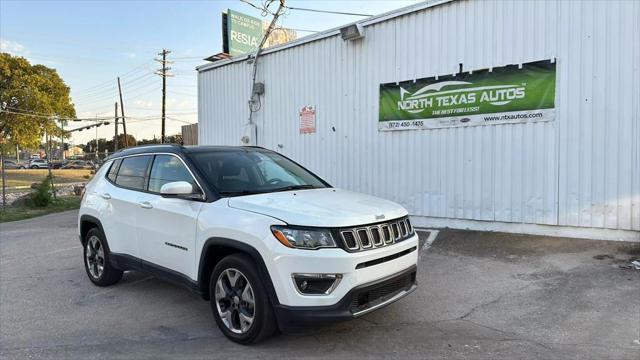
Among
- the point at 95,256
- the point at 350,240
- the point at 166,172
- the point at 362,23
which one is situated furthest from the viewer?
the point at 362,23

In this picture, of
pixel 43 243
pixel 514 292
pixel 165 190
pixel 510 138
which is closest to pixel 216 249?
pixel 165 190

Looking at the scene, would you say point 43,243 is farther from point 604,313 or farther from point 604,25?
point 604,25

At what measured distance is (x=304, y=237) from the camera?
3785 mm

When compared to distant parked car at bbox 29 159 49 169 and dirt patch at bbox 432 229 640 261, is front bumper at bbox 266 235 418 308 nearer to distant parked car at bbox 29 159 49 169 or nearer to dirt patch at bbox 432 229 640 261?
dirt patch at bbox 432 229 640 261

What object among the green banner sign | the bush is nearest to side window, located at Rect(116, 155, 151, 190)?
the bush

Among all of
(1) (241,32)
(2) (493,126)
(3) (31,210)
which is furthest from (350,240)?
(1) (241,32)

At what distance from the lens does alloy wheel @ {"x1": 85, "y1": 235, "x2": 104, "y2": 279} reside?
6.11 meters

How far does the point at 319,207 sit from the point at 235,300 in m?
1.08

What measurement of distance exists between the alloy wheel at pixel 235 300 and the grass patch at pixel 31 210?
40.2ft

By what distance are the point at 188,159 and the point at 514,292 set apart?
3.82 m

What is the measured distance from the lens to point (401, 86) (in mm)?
9141

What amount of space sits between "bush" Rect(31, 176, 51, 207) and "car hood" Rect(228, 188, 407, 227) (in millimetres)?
14860

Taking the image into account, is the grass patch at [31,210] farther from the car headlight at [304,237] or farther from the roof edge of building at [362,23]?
the car headlight at [304,237]

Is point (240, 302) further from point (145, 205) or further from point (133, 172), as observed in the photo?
point (133, 172)
